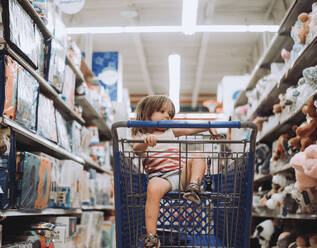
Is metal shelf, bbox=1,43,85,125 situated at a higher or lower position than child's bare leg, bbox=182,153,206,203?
higher

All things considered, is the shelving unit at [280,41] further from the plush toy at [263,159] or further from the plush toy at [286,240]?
the plush toy at [286,240]

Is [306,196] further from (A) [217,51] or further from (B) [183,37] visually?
(A) [217,51]

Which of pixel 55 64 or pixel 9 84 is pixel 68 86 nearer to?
pixel 55 64

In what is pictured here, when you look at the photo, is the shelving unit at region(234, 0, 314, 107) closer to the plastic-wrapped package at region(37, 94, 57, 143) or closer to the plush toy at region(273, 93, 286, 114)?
the plush toy at region(273, 93, 286, 114)

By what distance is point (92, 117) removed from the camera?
14.0 feet

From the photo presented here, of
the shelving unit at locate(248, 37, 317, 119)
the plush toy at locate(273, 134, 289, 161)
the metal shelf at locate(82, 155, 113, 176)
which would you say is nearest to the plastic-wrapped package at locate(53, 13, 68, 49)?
the metal shelf at locate(82, 155, 113, 176)

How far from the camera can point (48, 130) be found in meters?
2.44

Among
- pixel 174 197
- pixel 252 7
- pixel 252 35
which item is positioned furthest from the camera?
pixel 252 35

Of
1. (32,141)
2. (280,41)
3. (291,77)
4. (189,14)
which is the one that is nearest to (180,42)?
(189,14)

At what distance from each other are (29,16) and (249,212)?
1.63 m

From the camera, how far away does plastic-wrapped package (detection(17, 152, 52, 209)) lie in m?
1.92

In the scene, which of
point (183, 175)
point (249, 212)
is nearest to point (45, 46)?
point (183, 175)

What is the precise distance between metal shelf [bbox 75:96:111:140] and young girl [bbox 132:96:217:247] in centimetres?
156

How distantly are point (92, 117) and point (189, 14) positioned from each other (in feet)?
5.33
